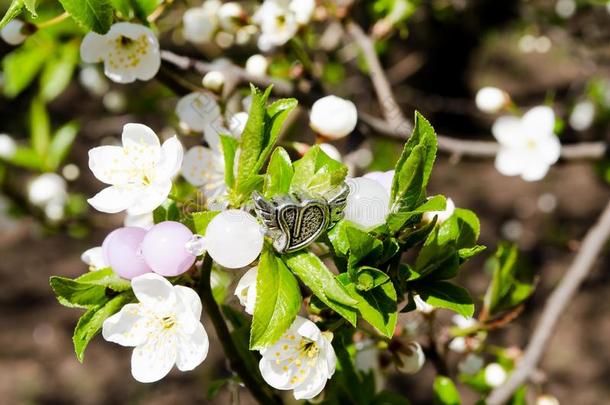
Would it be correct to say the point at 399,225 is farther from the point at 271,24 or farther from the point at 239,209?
the point at 271,24

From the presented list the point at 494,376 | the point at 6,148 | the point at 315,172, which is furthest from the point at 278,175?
the point at 6,148

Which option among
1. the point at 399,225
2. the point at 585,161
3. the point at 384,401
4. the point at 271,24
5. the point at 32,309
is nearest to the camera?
the point at 399,225

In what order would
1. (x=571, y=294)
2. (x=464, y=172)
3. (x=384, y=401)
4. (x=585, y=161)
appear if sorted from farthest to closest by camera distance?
1. (x=464, y=172)
2. (x=585, y=161)
3. (x=571, y=294)
4. (x=384, y=401)

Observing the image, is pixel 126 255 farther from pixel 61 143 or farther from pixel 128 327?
pixel 61 143

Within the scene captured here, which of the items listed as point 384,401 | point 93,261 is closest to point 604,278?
point 384,401

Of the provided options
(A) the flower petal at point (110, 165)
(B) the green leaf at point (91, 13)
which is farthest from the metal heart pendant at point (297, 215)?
(B) the green leaf at point (91, 13)

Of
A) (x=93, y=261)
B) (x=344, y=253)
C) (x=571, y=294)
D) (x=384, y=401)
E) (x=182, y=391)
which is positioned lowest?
(x=182, y=391)

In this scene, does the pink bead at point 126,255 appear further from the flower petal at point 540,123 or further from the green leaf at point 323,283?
the flower petal at point 540,123
